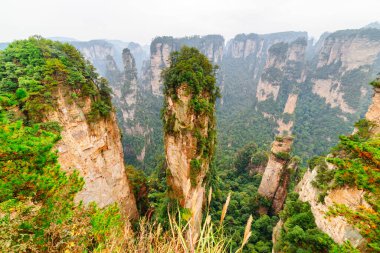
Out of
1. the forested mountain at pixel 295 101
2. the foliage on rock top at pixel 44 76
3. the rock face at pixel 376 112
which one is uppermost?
the foliage on rock top at pixel 44 76

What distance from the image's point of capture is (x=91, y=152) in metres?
12.7

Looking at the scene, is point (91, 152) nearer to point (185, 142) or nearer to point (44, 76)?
point (44, 76)

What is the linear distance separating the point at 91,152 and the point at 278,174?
1690cm

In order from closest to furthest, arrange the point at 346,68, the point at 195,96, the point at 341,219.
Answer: the point at 341,219 < the point at 195,96 < the point at 346,68

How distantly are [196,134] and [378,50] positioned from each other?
2901 inches

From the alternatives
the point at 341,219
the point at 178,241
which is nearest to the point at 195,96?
the point at 341,219

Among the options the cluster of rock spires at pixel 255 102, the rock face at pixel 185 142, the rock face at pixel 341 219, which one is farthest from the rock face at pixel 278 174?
the rock face at pixel 185 142

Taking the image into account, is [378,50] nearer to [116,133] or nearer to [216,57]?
[216,57]

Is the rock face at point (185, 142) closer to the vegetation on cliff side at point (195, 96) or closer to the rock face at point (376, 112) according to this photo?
the vegetation on cliff side at point (195, 96)

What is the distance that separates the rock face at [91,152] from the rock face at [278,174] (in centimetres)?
1380

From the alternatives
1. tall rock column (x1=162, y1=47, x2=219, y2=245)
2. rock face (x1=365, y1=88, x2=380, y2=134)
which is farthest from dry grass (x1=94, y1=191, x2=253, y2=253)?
rock face (x1=365, y1=88, x2=380, y2=134)

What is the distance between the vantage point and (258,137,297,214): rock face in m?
18.5

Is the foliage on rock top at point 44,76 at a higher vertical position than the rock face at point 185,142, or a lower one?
higher

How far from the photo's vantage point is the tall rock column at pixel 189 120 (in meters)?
12.5
